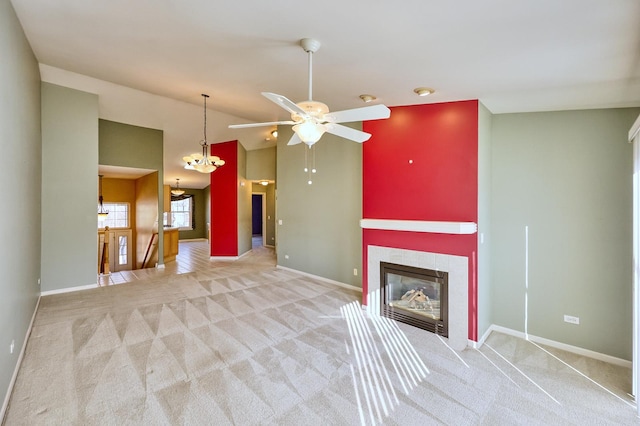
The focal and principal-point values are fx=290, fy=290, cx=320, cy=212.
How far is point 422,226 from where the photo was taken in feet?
11.3

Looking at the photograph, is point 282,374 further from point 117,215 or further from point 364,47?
point 117,215

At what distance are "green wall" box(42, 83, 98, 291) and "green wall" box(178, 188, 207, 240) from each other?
8.62 metres

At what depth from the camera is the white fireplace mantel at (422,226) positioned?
10.3 feet

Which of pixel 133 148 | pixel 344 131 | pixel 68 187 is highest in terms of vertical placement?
pixel 133 148

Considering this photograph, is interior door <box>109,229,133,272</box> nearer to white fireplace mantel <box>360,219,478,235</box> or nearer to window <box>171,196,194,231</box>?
window <box>171,196,194,231</box>

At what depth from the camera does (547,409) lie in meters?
2.23

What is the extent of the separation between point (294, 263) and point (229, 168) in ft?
11.8

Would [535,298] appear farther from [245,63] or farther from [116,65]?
[116,65]

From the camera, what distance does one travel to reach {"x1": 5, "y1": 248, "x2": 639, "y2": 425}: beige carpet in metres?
2.12

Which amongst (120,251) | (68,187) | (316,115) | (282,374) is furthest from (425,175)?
(120,251)

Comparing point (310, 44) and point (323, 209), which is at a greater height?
point (310, 44)

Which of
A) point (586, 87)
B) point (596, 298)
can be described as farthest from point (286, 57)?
point (596, 298)

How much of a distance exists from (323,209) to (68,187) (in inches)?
169

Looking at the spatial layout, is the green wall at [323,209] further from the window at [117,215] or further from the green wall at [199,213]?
the green wall at [199,213]
